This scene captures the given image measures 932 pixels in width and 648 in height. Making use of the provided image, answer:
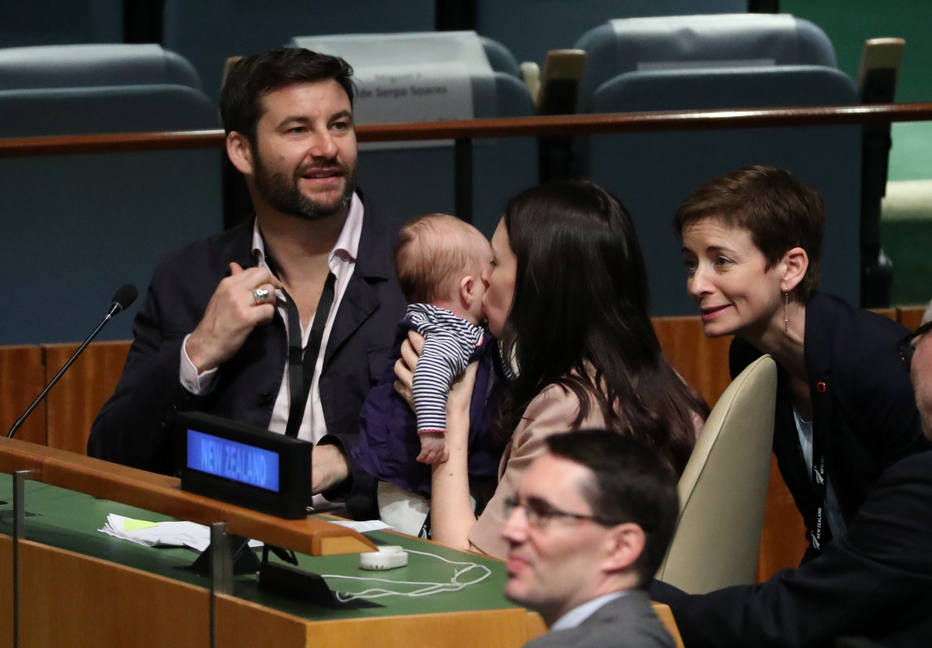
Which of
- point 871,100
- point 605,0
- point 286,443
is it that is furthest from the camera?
point 605,0

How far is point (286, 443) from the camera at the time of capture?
1.80 m

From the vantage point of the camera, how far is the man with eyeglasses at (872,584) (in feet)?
6.03

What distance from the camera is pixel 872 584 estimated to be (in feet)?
6.10

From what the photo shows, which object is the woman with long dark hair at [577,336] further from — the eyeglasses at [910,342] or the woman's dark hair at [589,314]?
the eyeglasses at [910,342]

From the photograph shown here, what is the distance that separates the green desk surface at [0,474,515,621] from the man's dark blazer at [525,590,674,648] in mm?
388

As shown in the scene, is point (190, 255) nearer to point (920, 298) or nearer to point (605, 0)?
point (920, 298)

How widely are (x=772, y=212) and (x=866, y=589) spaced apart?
2.95ft


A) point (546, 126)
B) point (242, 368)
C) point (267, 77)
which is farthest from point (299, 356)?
point (546, 126)

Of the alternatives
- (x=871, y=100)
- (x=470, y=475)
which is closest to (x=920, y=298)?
(x=871, y=100)

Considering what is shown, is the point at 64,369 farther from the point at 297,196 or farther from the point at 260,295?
the point at 297,196

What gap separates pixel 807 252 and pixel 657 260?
1.40 m

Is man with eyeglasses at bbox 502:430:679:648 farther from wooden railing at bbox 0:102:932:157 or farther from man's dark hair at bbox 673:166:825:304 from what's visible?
wooden railing at bbox 0:102:932:157

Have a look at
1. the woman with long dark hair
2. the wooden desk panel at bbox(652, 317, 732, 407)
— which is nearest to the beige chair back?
the woman with long dark hair

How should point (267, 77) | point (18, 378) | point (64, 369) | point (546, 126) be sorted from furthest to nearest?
point (546, 126), point (18, 378), point (267, 77), point (64, 369)
